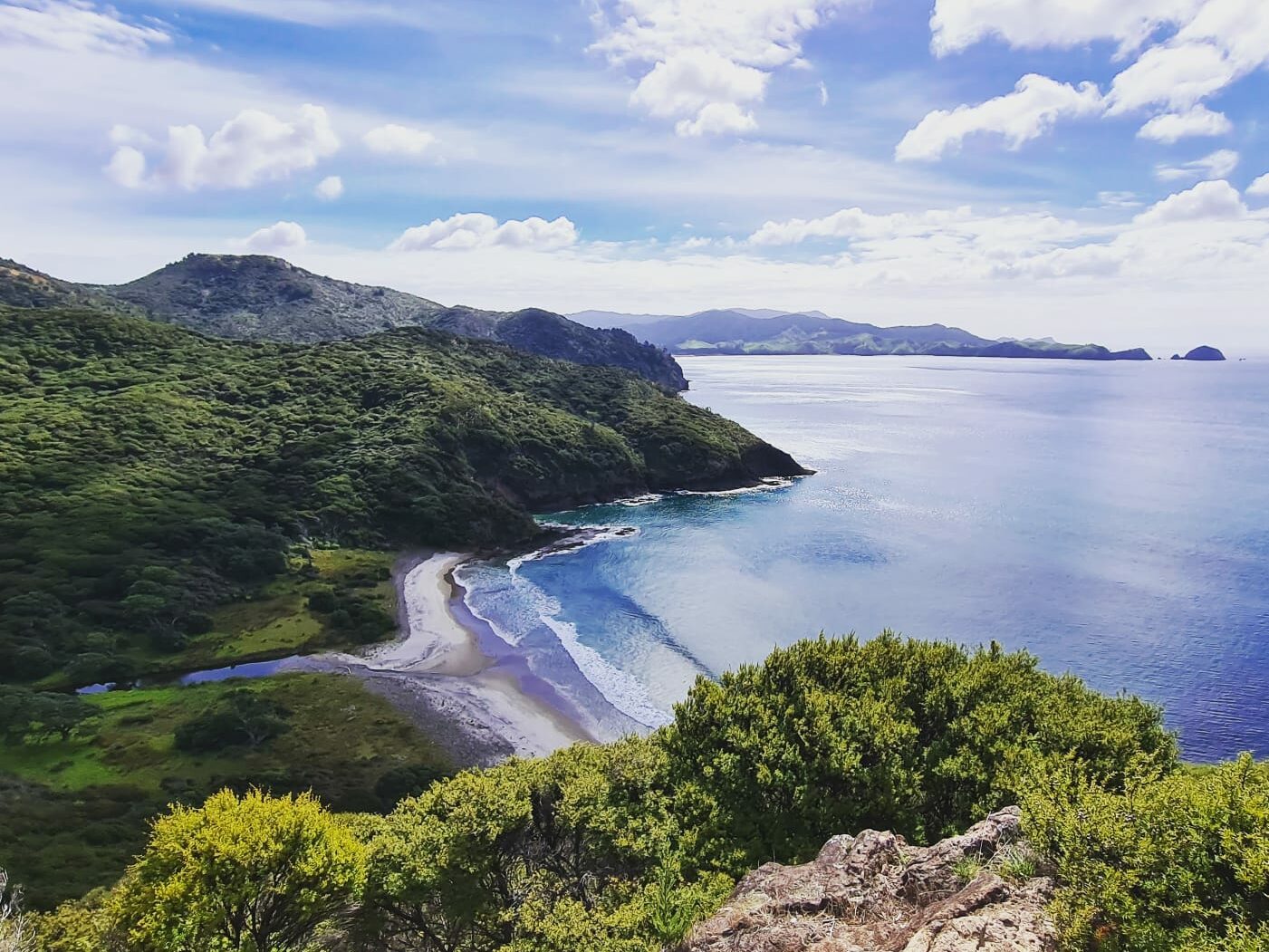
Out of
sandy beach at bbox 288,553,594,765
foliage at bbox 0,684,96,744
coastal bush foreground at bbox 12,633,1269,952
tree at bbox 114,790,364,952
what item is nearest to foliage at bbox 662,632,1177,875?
coastal bush foreground at bbox 12,633,1269,952

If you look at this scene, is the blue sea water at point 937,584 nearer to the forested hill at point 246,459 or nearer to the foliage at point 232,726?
the forested hill at point 246,459

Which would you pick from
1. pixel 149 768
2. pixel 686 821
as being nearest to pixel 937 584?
pixel 686 821

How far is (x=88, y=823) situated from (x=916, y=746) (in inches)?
1871

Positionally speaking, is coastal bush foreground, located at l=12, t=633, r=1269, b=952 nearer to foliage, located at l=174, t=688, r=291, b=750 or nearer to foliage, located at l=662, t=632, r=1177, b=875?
foliage, located at l=662, t=632, r=1177, b=875

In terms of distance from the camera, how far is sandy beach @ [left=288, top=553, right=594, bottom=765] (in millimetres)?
55344

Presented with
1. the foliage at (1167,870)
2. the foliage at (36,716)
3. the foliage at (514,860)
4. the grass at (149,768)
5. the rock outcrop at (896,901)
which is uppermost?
the foliage at (1167,870)

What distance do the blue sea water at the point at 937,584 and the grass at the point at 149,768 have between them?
702 inches

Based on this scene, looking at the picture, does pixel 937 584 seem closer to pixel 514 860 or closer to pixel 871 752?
pixel 871 752

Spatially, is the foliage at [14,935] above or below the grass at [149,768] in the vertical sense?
above

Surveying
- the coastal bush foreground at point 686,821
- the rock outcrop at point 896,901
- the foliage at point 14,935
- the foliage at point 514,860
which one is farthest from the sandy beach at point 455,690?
the rock outcrop at point 896,901

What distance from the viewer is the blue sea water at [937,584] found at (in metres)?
64.8

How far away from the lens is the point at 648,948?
60.4 ft

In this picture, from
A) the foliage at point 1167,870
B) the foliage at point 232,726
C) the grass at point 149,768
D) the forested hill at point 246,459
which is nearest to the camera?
the foliage at point 1167,870

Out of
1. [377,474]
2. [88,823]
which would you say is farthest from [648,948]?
[377,474]
